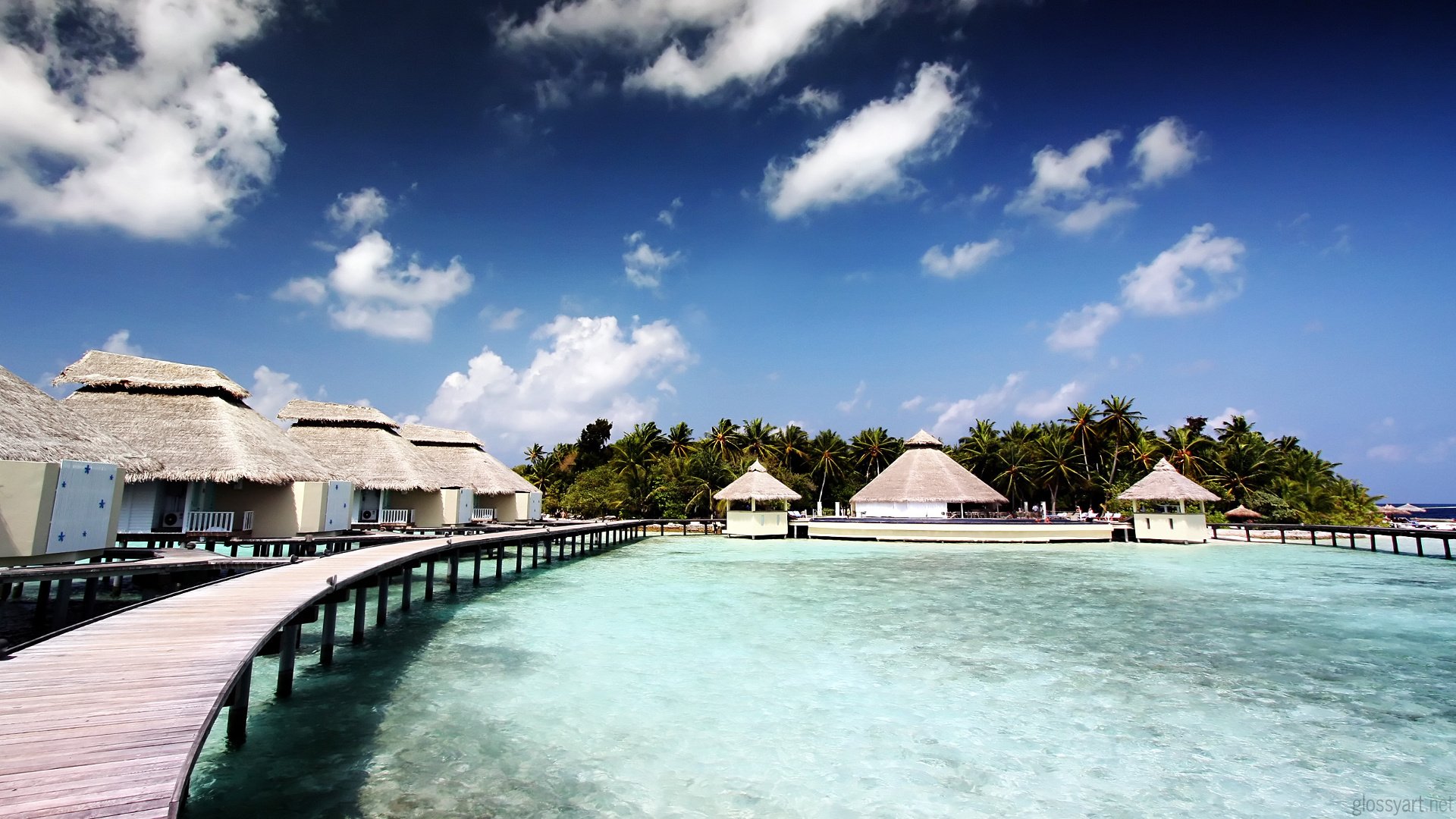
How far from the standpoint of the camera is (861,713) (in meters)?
6.45

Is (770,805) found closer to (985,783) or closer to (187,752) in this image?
(985,783)

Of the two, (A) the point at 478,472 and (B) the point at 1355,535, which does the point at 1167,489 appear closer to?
(B) the point at 1355,535

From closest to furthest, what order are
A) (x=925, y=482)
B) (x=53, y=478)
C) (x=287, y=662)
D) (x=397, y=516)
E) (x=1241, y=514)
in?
(x=287, y=662) < (x=53, y=478) < (x=397, y=516) < (x=925, y=482) < (x=1241, y=514)

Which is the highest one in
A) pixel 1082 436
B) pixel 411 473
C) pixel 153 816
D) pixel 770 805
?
pixel 1082 436

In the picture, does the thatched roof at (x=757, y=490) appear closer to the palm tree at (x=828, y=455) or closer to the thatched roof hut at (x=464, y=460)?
the thatched roof hut at (x=464, y=460)

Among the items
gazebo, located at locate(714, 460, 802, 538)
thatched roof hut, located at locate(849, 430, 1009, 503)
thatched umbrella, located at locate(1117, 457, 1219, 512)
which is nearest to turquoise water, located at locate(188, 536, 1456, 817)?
thatched umbrella, located at locate(1117, 457, 1219, 512)

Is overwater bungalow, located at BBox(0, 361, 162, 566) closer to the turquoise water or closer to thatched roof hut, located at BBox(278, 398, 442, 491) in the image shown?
the turquoise water

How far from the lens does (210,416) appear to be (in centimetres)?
1509

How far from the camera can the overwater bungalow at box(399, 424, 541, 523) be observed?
85.9 ft

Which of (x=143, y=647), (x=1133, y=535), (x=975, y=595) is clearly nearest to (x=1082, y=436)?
(x=1133, y=535)

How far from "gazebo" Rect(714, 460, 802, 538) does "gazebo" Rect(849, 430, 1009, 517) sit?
15.5 feet

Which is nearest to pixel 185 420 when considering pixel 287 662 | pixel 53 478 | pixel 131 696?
pixel 53 478

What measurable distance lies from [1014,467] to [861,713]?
37.3 meters

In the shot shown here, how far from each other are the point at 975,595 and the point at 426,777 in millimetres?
10935
